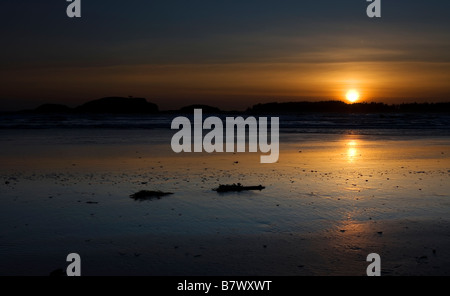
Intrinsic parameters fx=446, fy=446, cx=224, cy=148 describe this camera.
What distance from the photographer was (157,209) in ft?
26.2

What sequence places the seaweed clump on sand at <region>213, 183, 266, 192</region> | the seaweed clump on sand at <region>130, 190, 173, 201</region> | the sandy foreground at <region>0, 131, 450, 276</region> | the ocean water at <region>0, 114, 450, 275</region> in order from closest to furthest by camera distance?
the sandy foreground at <region>0, 131, 450, 276</region> → the ocean water at <region>0, 114, 450, 275</region> → the seaweed clump on sand at <region>130, 190, 173, 201</region> → the seaweed clump on sand at <region>213, 183, 266, 192</region>

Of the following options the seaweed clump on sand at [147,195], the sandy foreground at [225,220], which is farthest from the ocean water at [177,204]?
the seaweed clump on sand at [147,195]

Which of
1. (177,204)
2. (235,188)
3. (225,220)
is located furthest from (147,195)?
(225,220)

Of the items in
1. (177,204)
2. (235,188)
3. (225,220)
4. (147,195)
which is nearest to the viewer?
(225,220)

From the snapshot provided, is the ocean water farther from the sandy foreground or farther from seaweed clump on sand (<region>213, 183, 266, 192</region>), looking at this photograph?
seaweed clump on sand (<region>213, 183, 266, 192</region>)

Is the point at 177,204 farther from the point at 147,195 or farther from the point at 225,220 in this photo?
the point at 225,220

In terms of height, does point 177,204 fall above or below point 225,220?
above

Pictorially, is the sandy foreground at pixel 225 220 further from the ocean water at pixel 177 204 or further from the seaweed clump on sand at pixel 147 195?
the seaweed clump on sand at pixel 147 195

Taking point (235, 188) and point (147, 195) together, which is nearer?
point (147, 195)

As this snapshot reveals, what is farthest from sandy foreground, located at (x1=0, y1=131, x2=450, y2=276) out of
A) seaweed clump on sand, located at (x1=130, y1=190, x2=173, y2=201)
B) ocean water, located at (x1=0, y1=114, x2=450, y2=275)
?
seaweed clump on sand, located at (x1=130, y1=190, x2=173, y2=201)

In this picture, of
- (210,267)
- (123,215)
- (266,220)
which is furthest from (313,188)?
(210,267)

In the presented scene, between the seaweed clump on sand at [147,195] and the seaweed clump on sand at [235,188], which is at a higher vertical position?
the seaweed clump on sand at [235,188]

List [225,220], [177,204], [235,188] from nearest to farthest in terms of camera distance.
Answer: [225,220], [177,204], [235,188]
